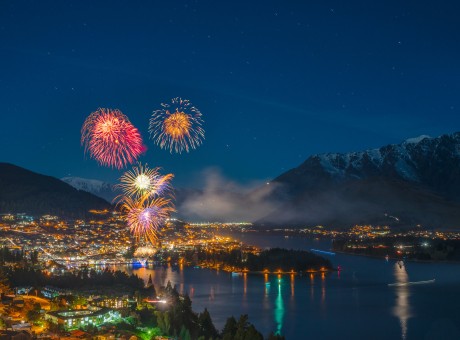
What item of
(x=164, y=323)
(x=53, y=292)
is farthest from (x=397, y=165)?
(x=164, y=323)

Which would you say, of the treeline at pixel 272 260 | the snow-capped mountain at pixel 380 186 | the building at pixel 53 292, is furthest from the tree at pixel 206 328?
the snow-capped mountain at pixel 380 186

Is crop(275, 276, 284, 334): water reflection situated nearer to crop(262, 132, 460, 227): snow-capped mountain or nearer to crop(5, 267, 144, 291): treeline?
crop(5, 267, 144, 291): treeline

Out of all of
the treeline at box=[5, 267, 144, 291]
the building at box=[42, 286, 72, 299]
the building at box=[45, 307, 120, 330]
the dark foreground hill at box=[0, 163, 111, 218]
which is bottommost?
the building at box=[45, 307, 120, 330]

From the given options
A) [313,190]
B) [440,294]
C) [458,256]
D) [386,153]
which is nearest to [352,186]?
[313,190]

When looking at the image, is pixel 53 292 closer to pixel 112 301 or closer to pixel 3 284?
pixel 3 284

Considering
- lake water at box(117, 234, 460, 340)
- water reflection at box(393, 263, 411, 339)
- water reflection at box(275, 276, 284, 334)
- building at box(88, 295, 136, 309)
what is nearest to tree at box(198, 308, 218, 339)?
lake water at box(117, 234, 460, 340)

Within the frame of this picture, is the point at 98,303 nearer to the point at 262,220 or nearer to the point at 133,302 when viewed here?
the point at 133,302
